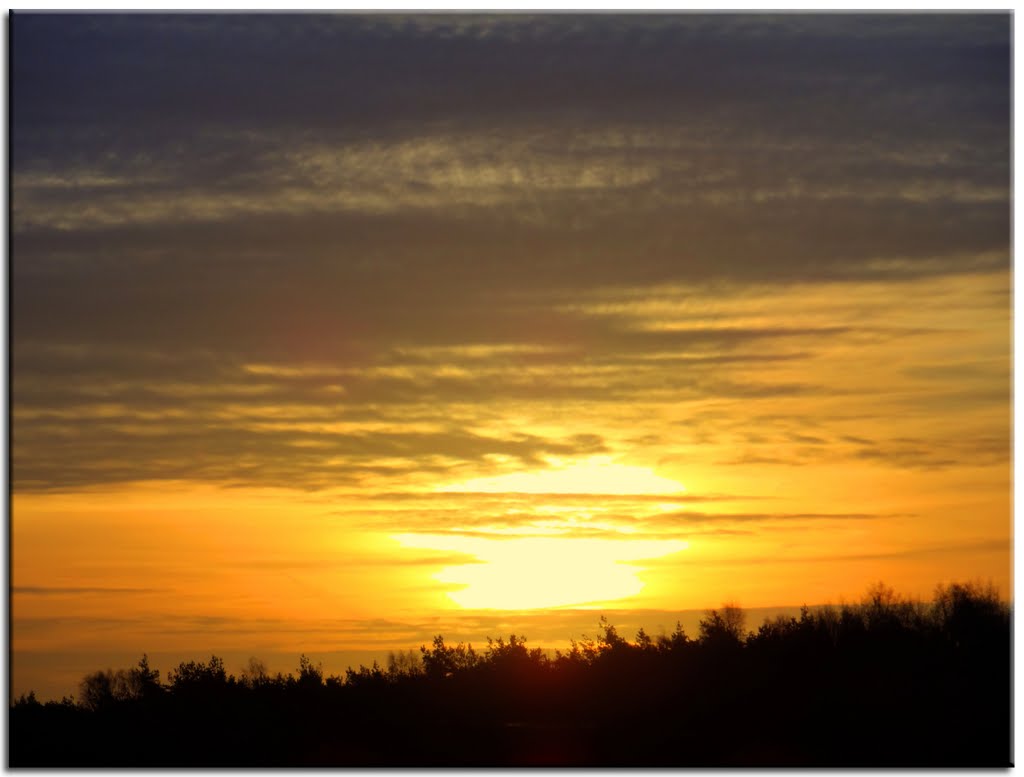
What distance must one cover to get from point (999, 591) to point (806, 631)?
15.5 feet

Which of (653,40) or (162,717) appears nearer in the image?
(653,40)

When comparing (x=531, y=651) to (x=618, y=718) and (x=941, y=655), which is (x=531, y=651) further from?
(x=941, y=655)

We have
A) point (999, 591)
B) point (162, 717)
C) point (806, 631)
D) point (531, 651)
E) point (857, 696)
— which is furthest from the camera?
point (531, 651)

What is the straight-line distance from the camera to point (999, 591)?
1822 centimetres

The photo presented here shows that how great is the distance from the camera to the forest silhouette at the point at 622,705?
18141 mm

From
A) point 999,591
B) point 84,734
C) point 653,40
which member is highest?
point 653,40

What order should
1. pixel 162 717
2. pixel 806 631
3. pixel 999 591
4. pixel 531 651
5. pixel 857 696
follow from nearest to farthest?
pixel 999 591 → pixel 857 696 → pixel 162 717 → pixel 806 631 → pixel 531 651

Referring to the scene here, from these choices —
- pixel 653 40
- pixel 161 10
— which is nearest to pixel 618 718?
pixel 653 40

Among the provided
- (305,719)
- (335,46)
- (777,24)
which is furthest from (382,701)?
(777,24)

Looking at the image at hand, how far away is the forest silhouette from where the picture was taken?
18.1 metres

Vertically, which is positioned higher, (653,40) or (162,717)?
(653,40)

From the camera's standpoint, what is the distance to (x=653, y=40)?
18.8m

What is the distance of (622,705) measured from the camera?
851 inches

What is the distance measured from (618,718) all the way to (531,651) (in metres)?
3.73
